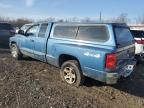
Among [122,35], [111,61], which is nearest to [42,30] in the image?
[122,35]

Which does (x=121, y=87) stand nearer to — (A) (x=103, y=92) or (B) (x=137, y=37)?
(A) (x=103, y=92)

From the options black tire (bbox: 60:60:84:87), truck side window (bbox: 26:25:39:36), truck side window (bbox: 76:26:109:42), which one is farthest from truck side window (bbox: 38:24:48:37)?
truck side window (bbox: 76:26:109:42)

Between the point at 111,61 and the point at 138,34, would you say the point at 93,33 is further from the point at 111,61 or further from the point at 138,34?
the point at 138,34

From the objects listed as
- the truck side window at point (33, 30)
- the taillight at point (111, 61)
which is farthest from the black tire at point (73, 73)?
the truck side window at point (33, 30)

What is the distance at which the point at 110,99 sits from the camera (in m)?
6.04

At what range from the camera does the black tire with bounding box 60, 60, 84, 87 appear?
265 inches

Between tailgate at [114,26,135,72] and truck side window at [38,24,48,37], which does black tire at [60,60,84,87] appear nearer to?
tailgate at [114,26,135,72]

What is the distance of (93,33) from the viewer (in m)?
A: 6.46

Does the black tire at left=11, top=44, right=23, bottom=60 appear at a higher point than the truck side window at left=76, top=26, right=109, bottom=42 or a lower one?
lower

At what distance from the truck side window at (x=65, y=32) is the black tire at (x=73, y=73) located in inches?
30.5

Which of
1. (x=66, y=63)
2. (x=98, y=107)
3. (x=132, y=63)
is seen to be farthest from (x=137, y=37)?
(x=98, y=107)

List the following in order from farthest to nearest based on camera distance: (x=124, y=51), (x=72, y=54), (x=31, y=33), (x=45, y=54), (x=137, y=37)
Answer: (x=137, y=37) → (x=31, y=33) → (x=45, y=54) → (x=72, y=54) → (x=124, y=51)

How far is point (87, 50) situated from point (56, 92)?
1337mm

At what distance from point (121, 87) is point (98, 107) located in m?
1.89
